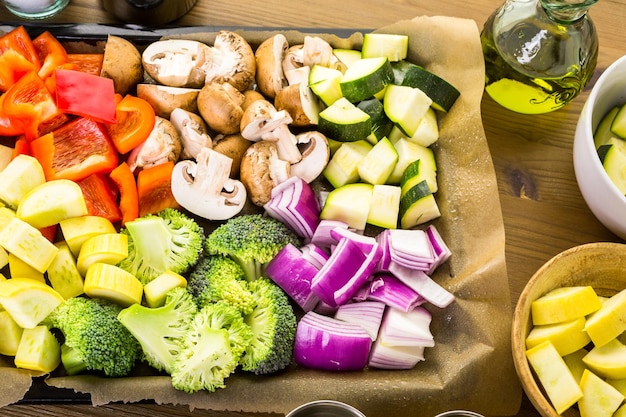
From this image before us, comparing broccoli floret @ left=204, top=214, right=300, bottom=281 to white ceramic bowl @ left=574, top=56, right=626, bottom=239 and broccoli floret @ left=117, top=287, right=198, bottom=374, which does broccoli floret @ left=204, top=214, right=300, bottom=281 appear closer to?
broccoli floret @ left=117, top=287, right=198, bottom=374

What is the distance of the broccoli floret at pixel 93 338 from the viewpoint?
181 centimetres

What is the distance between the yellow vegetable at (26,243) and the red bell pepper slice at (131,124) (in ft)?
1.22

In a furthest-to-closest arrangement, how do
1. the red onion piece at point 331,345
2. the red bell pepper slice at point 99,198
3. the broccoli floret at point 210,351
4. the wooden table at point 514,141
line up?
1. the wooden table at point 514,141
2. the red bell pepper slice at point 99,198
3. the red onion piece at point 331,345
4. the broccoli floret at point 210,351

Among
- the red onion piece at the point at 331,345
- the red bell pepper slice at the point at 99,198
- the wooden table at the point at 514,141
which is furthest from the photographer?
the wooden table at the point at 514,141

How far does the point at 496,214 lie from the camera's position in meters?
2.05

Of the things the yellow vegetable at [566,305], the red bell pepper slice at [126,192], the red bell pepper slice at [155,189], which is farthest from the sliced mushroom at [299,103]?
the yellow vegetable at [566,305]

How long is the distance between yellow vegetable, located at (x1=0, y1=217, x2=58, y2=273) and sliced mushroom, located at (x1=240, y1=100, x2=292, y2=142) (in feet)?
2.13

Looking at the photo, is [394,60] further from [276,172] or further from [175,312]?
[175,312]

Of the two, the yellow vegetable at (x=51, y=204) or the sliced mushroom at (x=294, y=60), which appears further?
the sliced mushroom at (x=294, y=60)

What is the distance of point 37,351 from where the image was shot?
1.81 m

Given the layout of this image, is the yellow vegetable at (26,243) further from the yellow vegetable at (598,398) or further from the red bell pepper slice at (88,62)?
the yellow vegetable at (598,398)

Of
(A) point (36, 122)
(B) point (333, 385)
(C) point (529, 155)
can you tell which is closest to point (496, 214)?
(C) point (529, 155)

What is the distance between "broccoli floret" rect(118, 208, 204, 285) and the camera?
1.97 meters

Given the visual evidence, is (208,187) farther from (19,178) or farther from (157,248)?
(19,178)
